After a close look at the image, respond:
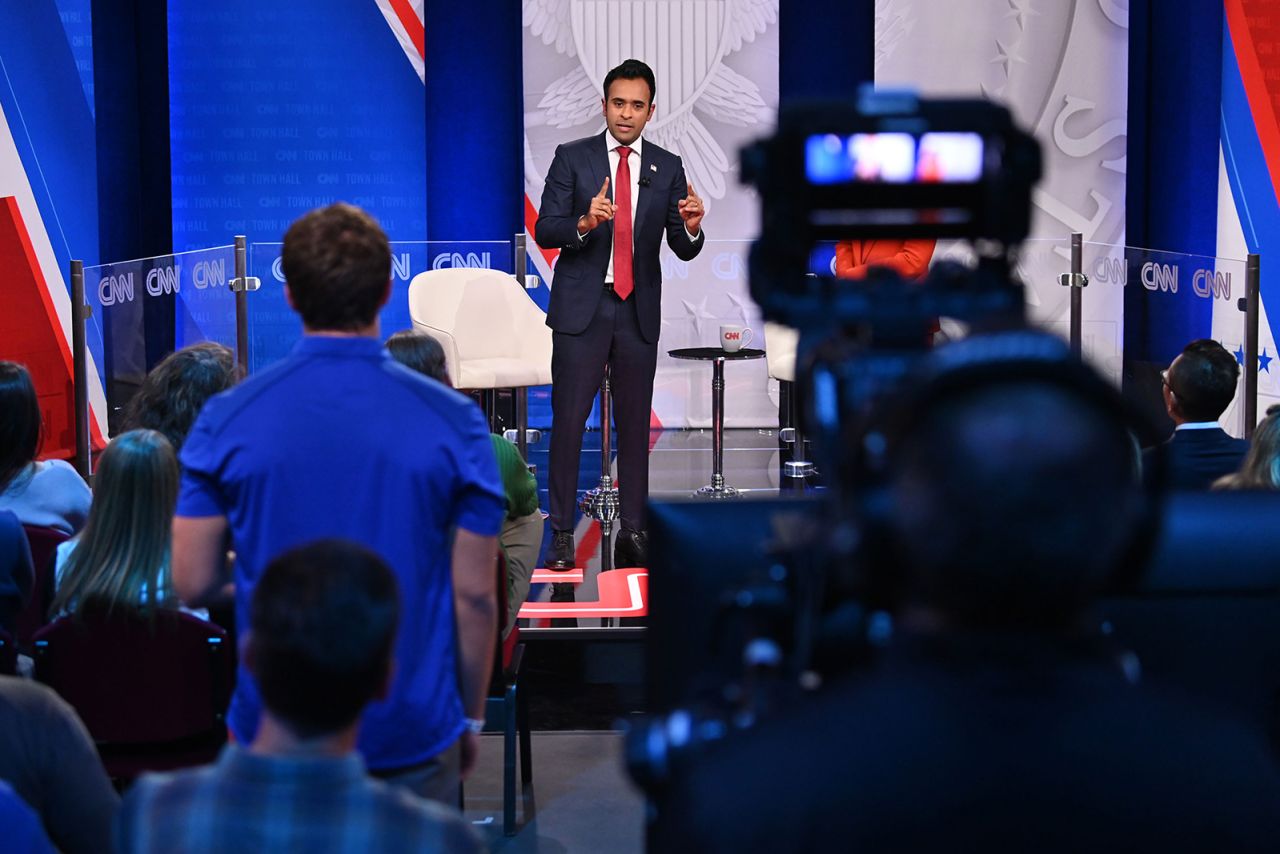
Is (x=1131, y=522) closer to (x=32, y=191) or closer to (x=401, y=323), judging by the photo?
(x=401, y=323)

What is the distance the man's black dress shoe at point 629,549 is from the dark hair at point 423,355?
77.2 inches

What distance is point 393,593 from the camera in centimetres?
129

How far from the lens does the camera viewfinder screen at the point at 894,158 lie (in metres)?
1.06

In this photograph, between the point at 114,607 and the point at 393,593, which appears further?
the point at 114,607

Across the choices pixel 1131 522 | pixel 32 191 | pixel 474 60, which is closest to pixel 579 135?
pixel 474 60

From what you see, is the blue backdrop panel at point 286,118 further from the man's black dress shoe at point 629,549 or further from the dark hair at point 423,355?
the dark hair at point 423,355

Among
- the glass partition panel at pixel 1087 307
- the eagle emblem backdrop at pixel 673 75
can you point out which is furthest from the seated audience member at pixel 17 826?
the eagle emblem backdrop at pixel 673 75

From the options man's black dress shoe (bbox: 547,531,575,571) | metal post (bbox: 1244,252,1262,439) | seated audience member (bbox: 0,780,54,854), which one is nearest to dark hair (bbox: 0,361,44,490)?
seated audience member (bbox: 0,780,54,854)

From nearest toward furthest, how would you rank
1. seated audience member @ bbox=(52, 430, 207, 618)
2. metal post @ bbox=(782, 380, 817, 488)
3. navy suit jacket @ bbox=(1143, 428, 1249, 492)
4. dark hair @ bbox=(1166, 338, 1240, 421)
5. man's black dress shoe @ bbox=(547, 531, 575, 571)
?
seated audience member @ bbox=(52, 430, 207, 618)
navy suit jacket @ bbox=(1143, 428, 1249, 492)
dark hair @ bbox=(1166, 338, 1240, 421)
man's black dress shoe @ bbox=(547, 531, 575, 571)
metal post @ bbox=(782, 380, 817, 488)

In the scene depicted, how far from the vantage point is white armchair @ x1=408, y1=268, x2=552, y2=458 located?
5539 millimetres

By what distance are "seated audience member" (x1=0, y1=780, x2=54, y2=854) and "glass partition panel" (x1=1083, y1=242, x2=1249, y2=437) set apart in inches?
196

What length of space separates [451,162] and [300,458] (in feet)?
22.7

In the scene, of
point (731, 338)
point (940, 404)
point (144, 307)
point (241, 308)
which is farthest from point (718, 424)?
point (940, 404)

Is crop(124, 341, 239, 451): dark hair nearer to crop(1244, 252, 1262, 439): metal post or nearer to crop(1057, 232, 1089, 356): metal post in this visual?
crop(1057, 232, 1089, 356): metal post
